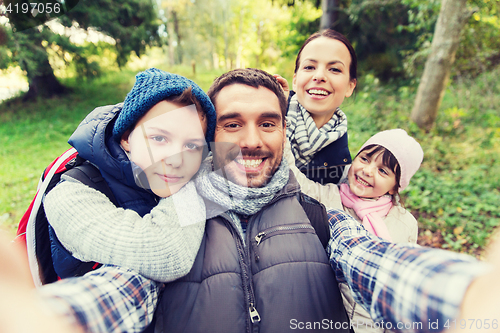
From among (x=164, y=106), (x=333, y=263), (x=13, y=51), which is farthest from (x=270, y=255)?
(x=13, y=51)

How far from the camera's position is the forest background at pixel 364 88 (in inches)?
170

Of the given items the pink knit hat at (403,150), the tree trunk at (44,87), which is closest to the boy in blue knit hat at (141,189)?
the pink knit hat at (403,150)

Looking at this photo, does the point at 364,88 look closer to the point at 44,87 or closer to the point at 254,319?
the point at 254,319

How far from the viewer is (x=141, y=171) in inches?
Answer: 54.4

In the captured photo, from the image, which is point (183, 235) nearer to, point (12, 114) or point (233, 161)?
point (233, 161)

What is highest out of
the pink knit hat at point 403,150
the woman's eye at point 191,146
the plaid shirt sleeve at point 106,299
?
the woman's eye at point 191,146

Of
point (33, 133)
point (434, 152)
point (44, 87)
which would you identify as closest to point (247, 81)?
point (434, 152)

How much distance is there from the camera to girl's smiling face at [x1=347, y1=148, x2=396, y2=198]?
195 cm

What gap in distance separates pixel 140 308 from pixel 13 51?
9.16 m

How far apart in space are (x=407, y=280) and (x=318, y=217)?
0.69 meters

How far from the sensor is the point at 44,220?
1409 millimetres

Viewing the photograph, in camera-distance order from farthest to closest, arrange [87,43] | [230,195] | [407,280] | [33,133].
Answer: [87,43] → [33,133] → [230,195] → [407,280]

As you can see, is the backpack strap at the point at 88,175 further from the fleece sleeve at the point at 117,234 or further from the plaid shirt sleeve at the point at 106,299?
the plaid shirt sleeve at the point at 106,299

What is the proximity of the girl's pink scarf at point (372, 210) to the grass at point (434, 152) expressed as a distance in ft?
5.54
